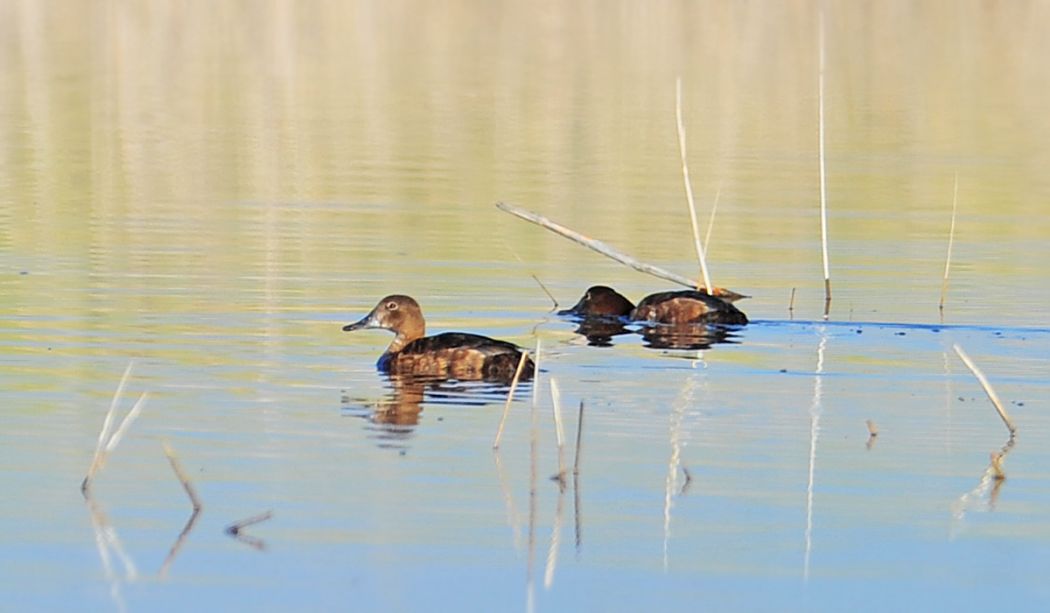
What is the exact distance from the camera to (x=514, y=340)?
15.5 m

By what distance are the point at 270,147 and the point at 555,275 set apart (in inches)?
429

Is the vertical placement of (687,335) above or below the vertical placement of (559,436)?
below

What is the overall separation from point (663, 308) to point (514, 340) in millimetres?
1580

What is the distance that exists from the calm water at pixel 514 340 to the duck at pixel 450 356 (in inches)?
11.2

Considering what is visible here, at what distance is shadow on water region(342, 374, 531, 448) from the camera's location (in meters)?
11.7

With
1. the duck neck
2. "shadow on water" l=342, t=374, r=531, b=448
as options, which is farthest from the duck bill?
"shadow on water" l=342, t=374, r=531, b=448

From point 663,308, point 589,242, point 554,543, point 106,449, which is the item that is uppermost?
point 589,242

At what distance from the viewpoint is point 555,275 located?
19328 millimetres

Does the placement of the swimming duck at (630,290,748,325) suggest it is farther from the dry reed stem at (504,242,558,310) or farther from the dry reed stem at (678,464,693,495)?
the dry reed stem at (678,464,693,495)

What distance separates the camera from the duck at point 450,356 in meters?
13.6

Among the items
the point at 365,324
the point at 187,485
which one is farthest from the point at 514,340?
the point at 187,485

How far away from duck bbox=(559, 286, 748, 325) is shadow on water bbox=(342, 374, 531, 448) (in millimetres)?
2973

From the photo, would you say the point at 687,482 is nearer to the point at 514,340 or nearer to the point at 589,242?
the point at 514,340

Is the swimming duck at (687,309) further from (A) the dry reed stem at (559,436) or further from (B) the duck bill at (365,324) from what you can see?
(A) the dry reed stem at (559,436)
